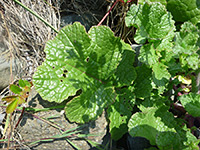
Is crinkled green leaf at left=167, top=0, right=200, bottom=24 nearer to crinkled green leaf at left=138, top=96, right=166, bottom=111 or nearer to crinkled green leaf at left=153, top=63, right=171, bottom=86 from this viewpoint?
crinkled green leaf at left=153, top=63, right=171, bottom=86

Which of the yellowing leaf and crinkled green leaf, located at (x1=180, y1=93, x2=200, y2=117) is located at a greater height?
the yellowing leaf

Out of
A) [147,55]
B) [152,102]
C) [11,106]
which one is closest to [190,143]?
[152,102]

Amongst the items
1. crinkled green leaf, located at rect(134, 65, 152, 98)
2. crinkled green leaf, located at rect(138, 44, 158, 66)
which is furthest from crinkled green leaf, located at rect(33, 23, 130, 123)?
crinkled green leaf, located at rect(138, 44, 158, 66)

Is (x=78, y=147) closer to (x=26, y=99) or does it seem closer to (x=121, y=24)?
(x=26, y=99)

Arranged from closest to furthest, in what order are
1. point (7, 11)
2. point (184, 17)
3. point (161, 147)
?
1. point (161, 147)
2. point (184, 17)
3. point (7, 11)

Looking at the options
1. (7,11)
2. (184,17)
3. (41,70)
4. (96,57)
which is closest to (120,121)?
(96,57)

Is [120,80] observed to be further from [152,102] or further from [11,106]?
[11,106]
